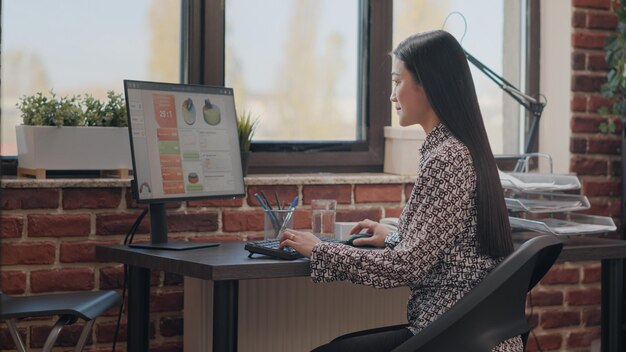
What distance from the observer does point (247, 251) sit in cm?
224

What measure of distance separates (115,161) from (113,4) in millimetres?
525

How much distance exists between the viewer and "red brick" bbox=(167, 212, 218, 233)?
105 inches

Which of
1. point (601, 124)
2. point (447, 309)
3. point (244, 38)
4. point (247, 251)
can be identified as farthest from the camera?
point (601, 124)

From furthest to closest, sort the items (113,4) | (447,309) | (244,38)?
(244,38), (113,4), (447,309)

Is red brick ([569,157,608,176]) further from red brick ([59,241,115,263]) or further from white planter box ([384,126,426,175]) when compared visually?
red brick ([59,241,115,263])

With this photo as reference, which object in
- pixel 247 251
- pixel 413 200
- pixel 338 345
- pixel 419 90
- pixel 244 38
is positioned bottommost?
pixel 338 345

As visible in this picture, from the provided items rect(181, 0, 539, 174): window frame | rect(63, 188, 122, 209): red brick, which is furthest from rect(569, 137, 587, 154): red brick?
rect(63, 188, 122, 209): red brick

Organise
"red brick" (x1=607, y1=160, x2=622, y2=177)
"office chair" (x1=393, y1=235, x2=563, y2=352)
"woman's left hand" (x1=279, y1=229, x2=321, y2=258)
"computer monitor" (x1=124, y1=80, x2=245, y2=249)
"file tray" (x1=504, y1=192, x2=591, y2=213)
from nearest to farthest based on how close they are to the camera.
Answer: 1. "office chair" (x1=393, y1=235, x2=563, y2=352)
2. "woman's left hand" (x1=279, y1=229, x2=321, y2=258)
3. "computer monitor" (x1=124, y1=80, x2=245, y2=249)
4. "file tray" (x1=504, y1=192, x2=591, y2=213)
5. "red brick" (x1=607, y1=160, x2=622, y2=177)

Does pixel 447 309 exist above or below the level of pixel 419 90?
below

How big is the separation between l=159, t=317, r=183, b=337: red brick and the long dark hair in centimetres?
120

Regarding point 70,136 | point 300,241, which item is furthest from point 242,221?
point 300,241

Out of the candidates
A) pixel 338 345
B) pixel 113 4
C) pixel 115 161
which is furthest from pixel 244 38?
pixel 338 345

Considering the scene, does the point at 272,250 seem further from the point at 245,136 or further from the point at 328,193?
the point at 328,193

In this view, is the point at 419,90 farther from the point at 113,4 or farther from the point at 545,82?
the point at 545,82
